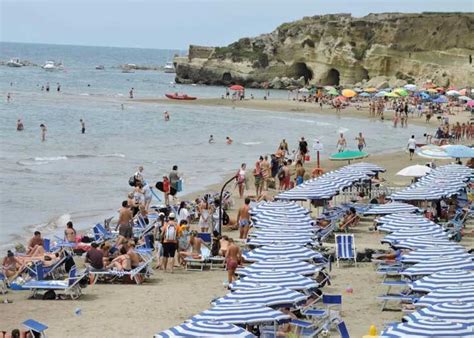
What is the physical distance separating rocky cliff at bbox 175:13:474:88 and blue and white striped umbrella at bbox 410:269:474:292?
62.0m

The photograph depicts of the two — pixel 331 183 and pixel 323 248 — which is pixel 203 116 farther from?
pixel 323 248

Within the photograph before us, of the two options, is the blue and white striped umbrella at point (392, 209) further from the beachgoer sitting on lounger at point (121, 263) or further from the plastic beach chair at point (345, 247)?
the beachgoer sitting on lounger at point (121, 263)

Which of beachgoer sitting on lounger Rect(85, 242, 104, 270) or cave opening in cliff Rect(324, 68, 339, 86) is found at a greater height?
cave opening in cliff Rect(324, 68, 339, 86)

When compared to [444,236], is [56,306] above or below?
below

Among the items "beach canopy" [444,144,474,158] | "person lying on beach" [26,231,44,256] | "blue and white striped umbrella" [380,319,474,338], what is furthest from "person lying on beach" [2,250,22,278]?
"beach canopy" [444,144,474,158]

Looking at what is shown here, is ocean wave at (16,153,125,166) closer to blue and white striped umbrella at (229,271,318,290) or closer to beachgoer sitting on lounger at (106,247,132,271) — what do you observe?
beachgoer sitting on lounger at (106,247,132,271)

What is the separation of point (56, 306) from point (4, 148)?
2749 cm

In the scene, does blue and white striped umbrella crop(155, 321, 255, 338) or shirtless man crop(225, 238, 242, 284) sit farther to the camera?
shirtless man crop(225, 238, 242, 284)

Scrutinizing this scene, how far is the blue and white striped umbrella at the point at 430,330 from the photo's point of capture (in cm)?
970

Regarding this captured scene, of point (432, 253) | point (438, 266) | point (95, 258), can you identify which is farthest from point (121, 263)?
point (438, 266)

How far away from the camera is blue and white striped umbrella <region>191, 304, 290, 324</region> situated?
34.6 feet

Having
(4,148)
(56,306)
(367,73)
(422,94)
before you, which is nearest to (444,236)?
(56,306)

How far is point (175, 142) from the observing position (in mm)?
43281

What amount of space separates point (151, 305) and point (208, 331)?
4350 millimetres
